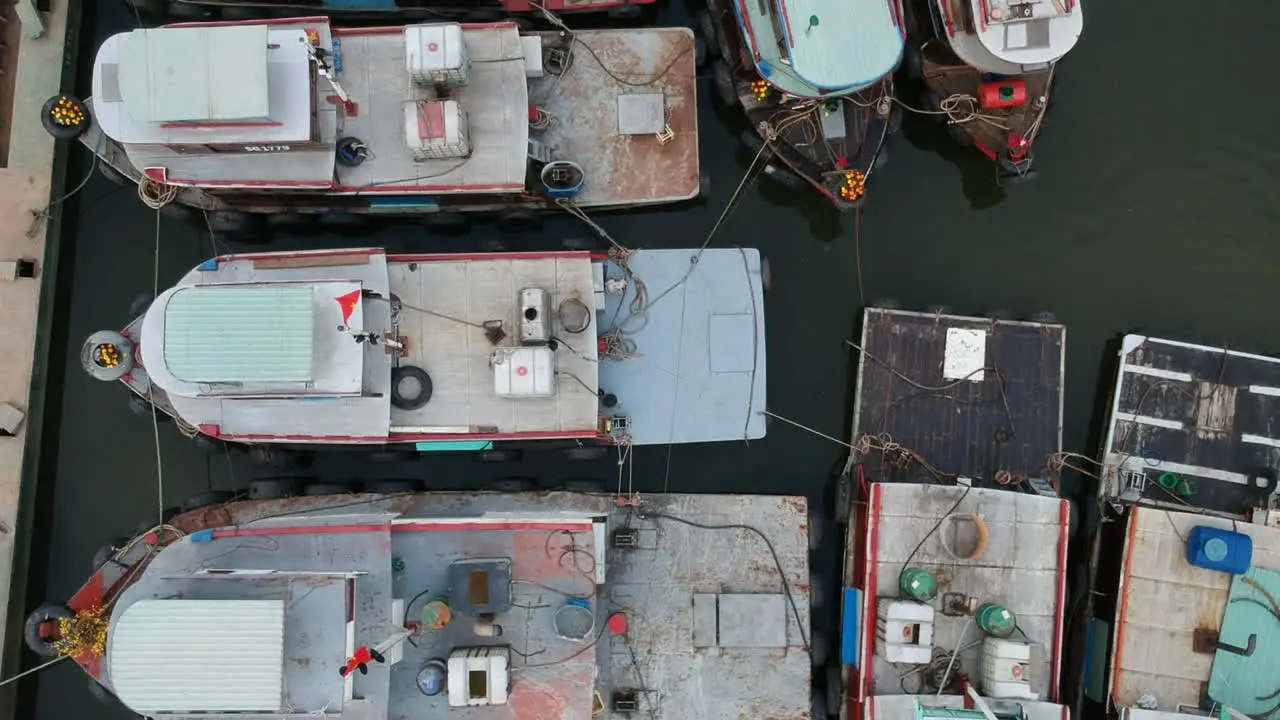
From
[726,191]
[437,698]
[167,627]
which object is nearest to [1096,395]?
[726,191]

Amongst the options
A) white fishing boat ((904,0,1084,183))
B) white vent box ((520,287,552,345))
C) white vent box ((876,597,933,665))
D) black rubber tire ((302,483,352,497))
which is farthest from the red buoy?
black rubber tire ((302,483,352,497))

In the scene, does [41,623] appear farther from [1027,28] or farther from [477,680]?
[1027,28]

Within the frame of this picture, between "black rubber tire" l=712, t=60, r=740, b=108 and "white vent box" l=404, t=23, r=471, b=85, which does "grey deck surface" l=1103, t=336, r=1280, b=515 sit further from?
"white vent box" l=404, t=23, r=471, b=85

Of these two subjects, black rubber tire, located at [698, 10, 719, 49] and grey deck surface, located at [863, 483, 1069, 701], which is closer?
grey deck surface, located at [863, 483, 1069, 701]

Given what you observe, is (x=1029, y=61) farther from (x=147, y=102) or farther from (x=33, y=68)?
(x=33, y=68)

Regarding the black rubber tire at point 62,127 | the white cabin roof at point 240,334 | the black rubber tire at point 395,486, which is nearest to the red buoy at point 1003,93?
the white cabin roof at point 240,334

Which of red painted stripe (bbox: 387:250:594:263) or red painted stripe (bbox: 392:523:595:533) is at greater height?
red painted stripe (bbox: 387:250:594:263)
